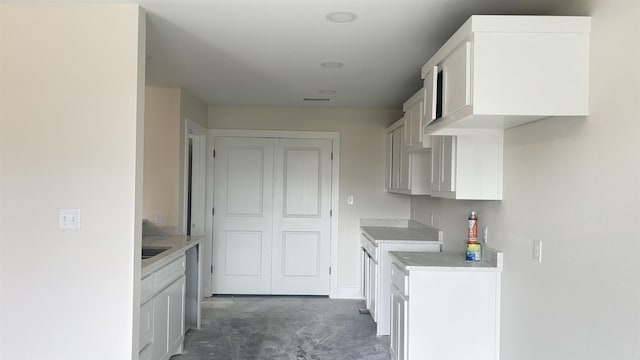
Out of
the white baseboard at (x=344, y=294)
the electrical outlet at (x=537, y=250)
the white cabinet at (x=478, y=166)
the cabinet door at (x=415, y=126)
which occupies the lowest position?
the white baseboard at (x=344, y=294)

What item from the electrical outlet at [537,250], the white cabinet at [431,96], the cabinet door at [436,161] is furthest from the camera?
the cabinet door at [436,161]

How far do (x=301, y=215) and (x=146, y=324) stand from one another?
2.78 m

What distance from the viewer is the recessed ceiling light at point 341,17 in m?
2.32

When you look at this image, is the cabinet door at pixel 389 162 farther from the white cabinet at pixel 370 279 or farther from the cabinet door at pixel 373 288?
the cabinet door at pixel 373 288

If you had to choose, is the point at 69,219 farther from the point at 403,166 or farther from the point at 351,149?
the point at 351,149

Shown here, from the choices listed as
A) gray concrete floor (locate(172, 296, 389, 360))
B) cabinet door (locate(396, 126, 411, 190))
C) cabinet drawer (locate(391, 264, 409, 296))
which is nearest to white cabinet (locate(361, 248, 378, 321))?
gray concrete floor (locate(172, 296, 389, 360))

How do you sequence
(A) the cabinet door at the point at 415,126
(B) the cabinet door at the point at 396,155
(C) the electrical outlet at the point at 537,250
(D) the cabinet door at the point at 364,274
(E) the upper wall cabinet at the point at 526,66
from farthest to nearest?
(D) the cabinet door at the point at 364,274, (B) the cabinet door at the point at 396,155, (A) the cabinet door at the point at 415,126, (C) the electrical outlet at the point at 537,250, (E) the upper wall cabinet at the point at 526,66

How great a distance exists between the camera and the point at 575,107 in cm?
188

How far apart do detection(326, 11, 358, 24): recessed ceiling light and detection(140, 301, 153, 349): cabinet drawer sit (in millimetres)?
2068

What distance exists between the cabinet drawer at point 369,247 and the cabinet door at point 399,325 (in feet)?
3.09

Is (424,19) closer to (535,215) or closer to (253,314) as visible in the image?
(535,215)

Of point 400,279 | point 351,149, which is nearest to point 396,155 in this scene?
point 351,149

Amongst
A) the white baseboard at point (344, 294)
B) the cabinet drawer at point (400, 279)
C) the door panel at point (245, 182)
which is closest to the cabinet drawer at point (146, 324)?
the cabinet drawer at point (400, 279)

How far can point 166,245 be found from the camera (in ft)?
11.6
